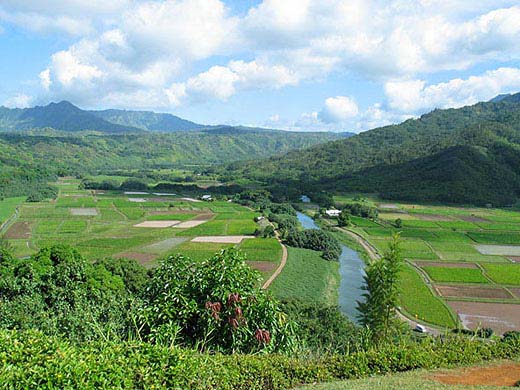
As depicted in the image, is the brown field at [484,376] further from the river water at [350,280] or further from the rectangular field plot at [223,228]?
the rectangular field plot at [223,228]

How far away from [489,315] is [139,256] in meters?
35.8

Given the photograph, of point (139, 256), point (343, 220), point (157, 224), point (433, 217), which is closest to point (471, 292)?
point (343, 220)

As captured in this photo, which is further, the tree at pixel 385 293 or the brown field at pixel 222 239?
the brown field at pixel 222 239

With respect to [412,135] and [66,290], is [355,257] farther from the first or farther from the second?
[412,135]

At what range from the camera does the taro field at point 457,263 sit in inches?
1308

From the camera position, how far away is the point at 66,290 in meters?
18.8

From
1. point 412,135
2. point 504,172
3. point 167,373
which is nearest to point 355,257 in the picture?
point 167,373

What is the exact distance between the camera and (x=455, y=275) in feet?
140

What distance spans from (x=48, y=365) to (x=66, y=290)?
534 inches

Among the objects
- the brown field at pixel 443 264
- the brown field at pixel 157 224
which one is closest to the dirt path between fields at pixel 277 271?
the brown field at pixel 443 264

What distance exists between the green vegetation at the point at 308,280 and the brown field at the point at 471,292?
9893mm

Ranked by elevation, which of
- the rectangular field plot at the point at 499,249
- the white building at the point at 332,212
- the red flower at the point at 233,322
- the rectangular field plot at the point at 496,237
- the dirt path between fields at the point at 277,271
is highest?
the red flower at the point at 233,322

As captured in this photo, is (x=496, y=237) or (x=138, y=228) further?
(x=138, y=228)

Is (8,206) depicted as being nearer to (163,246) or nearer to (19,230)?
(19,230)
